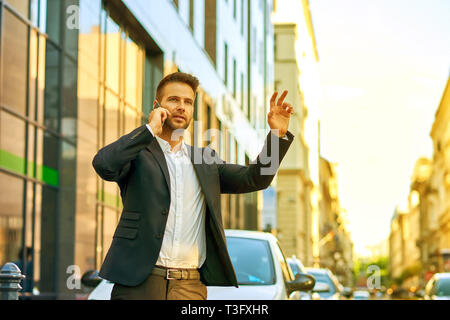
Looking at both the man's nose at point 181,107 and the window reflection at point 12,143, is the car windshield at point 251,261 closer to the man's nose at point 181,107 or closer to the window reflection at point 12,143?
the man's nose at point 181,107

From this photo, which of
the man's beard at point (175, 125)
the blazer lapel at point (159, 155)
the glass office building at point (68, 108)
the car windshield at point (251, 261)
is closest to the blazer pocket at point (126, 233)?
the blazer lapel at point (159, 155)

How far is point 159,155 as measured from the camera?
3658 millimetres

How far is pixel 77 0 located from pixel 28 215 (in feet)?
15.4

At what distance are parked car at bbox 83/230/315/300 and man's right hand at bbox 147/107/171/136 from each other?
4.18 meters

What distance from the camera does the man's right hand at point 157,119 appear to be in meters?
3.54

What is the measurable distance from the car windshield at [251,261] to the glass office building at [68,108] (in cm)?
478

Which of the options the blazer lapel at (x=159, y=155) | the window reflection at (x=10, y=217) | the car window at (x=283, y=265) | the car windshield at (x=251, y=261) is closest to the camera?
the blazer lapel at (x=159, y=155)

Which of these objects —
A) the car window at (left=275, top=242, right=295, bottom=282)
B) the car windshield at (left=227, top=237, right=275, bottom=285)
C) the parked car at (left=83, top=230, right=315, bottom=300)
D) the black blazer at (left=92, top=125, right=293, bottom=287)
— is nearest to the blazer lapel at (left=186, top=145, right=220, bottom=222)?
the black blazer at (left=92, top=125, right=293, bottom=287)

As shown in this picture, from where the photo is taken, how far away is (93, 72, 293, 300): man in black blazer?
137 inches

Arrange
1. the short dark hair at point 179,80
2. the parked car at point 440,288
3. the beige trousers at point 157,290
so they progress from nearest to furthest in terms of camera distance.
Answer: the beige trousers at point 157,290
the short dark hair at point 179,80
the parked car at point 440,288

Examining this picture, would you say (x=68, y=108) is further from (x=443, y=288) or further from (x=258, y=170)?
(x=258, y=170)

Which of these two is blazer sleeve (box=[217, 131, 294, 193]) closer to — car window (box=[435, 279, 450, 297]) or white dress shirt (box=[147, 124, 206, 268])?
white dress shirt (box=[147, 124, 206, 268])
